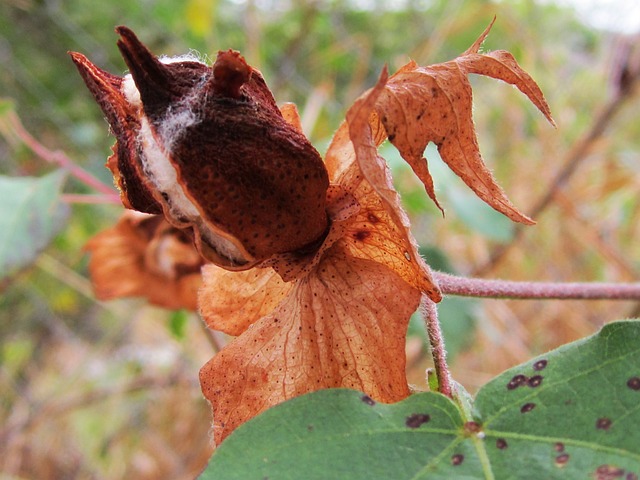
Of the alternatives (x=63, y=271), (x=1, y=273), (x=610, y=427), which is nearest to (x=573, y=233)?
(x=63, y=271)

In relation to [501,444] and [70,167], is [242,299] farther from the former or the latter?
[70,167]

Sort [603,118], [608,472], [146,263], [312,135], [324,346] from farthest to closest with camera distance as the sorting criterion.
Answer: [312,135], [603,118], [146,263], [324,346], [608,472]

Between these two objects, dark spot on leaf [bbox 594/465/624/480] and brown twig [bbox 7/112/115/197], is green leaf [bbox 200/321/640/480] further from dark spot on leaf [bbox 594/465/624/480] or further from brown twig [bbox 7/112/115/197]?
brown twig [bbox 7/112/115/197]

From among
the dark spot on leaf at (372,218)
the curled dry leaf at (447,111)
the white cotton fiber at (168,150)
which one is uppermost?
the curled dry leaf at (447,111)

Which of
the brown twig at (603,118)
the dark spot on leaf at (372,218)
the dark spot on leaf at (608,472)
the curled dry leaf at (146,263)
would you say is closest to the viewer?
the dark spot on leaf at (608,472)

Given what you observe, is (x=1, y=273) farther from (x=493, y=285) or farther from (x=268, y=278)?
(x=493, y=285)

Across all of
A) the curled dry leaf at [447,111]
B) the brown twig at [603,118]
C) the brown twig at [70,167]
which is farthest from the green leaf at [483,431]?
the brown twig at [603,118]

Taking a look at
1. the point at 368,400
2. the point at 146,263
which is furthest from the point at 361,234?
the point at 146,263

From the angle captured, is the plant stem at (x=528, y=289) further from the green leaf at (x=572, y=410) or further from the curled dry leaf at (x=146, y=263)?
the curled dry leaf at (x=146, y=263)
